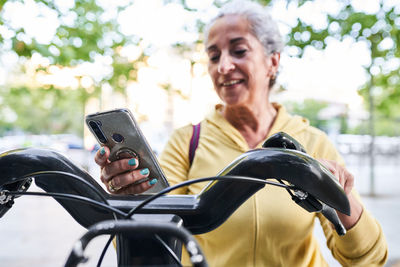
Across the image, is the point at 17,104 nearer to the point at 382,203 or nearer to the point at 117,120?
the point at 382,203

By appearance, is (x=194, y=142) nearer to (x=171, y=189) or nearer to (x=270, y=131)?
(x=270, y=131)

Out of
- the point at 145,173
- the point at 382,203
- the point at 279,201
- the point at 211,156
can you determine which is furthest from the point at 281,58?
the point at 382,203

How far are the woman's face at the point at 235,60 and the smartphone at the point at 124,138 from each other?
606 mm

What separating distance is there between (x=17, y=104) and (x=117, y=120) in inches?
1063

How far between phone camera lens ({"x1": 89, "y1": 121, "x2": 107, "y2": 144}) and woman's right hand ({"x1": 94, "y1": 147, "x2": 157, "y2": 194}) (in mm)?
30

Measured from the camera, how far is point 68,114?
32719 millimetres

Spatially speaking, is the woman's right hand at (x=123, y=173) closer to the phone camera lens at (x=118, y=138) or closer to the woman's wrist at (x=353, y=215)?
the phone camera lens at (x=118, y=138)

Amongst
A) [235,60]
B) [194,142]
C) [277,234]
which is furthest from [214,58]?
[277,234]

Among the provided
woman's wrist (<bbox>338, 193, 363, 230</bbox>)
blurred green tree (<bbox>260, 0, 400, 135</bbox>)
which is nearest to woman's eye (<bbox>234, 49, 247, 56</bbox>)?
woman's wrist (<bbox>338, 193, 363, 230</bbox>)

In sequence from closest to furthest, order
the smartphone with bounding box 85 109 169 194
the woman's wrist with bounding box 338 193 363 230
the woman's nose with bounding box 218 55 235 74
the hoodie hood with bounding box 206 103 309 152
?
the smartphone with bounding box 85 109 169 194 → the woman's wrist with bounding box 338 193 363 230 → the woman's nose with bounding box 218 55 235 74 → the hoodie hood with bounding box 206 103 309 152

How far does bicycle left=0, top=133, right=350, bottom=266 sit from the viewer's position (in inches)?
24.4

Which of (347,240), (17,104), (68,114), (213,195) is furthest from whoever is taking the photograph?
(68,114)

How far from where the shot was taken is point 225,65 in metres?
1.38

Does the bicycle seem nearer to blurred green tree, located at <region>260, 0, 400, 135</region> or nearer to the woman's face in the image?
the woman's face
